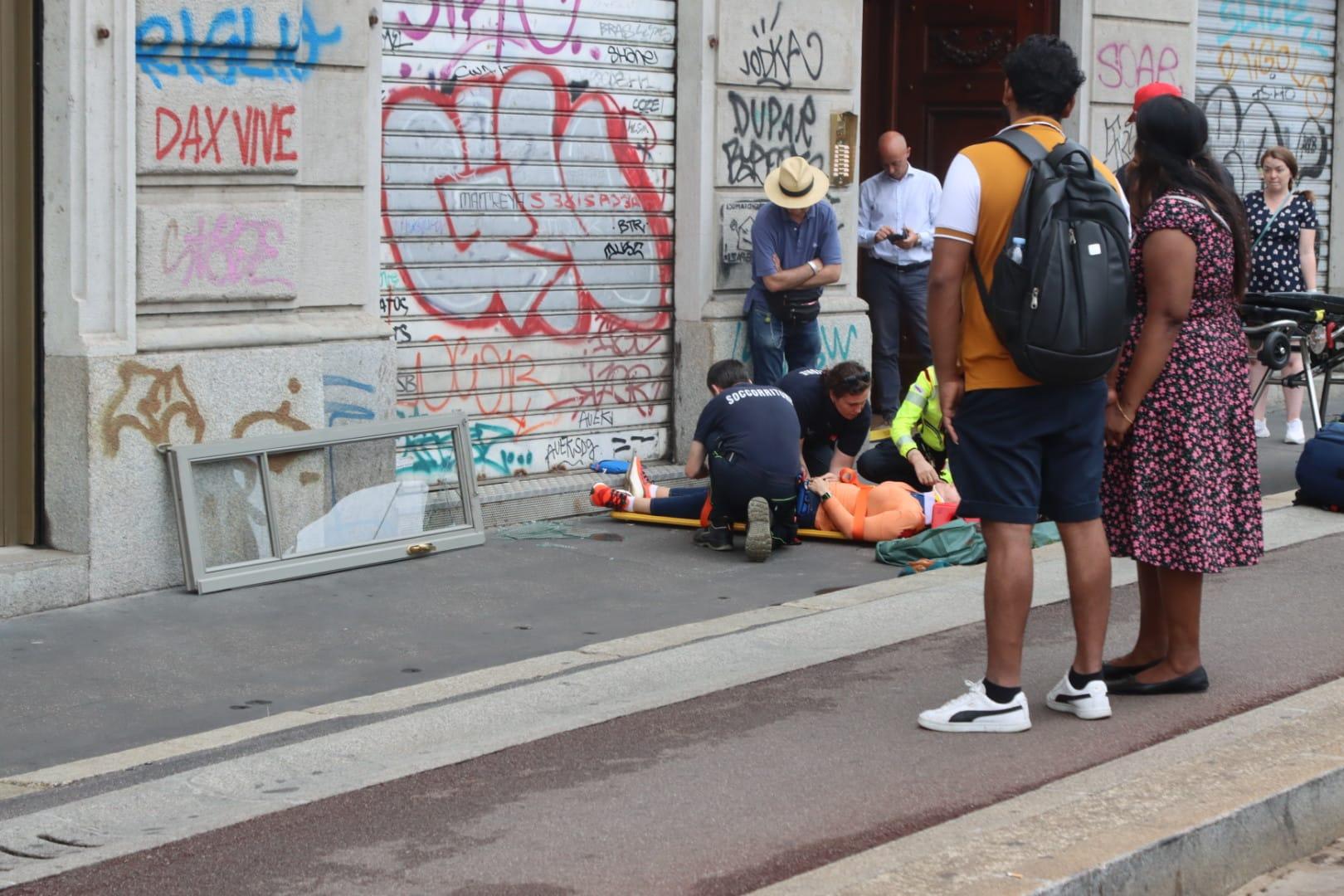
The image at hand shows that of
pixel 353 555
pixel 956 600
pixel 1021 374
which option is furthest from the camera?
pixel 353 555

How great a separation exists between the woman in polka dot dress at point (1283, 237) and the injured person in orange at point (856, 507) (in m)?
3.81

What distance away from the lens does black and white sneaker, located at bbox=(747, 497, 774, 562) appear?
7.98 meters

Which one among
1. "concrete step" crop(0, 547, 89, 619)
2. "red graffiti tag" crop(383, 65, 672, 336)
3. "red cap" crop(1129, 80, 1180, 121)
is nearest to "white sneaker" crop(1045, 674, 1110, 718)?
"red cap" crop(1129, 80, 1180, 121)

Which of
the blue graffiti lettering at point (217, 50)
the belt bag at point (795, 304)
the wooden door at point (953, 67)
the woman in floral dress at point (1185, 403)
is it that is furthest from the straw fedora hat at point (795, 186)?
the woman in floral dress at point (1185, 403)

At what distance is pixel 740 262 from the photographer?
1003 cm

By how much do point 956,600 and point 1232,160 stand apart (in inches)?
316

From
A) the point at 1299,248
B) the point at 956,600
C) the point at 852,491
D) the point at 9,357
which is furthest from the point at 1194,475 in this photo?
the point at 1299,248

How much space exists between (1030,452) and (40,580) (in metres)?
3.92

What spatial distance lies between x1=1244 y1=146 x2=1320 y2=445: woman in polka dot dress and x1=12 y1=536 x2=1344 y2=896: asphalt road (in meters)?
5.86

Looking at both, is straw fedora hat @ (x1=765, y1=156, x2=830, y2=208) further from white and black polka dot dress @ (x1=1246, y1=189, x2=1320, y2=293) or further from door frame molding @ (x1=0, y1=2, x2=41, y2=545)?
door frame molding @ (x1=0, y1=2, x2=41, y2=545)

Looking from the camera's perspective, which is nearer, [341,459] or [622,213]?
[341,459]

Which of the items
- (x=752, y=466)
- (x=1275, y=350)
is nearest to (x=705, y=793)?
(x=752, y=466)

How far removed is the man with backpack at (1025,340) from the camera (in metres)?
4.70

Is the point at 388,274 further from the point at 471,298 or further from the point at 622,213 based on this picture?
the point at 622,213
